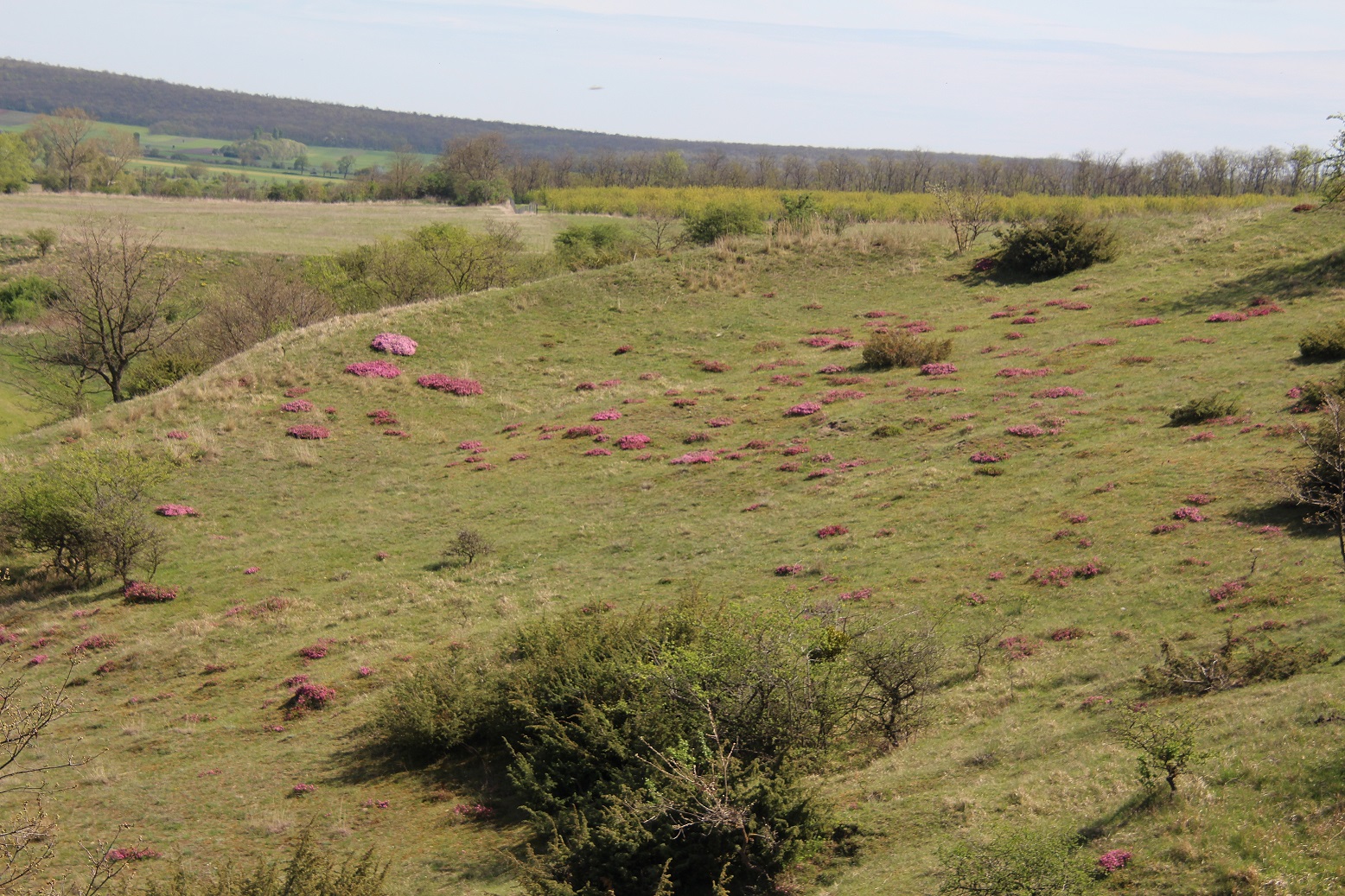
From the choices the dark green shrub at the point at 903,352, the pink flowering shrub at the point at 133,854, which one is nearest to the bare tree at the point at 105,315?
the dark green shrub at the point at 903,352

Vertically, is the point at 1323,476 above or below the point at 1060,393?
above

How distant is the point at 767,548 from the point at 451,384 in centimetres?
2210

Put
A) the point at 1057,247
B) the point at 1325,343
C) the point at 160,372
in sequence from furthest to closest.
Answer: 1. the point at 1057,247
2. the point at 160,372
3. the point at 1325,343

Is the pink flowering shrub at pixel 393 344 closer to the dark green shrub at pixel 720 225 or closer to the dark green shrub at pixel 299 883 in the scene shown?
the dark green shrub at pixel 720 225

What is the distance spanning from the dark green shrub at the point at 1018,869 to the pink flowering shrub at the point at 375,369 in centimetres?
3517

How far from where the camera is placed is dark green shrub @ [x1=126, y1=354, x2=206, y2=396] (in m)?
44.8

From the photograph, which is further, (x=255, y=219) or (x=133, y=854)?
(x=255, y=219)

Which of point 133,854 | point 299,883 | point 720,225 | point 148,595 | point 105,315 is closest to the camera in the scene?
point 299,883

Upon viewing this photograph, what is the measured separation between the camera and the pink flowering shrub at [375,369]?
39375 millimetres

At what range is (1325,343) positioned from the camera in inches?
1030

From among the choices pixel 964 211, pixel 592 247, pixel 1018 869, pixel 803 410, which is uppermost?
pixel 964 211

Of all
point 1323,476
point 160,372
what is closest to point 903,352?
point 1323,476

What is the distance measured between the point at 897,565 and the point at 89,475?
2249cm

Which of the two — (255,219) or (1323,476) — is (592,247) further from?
(1323,476)
